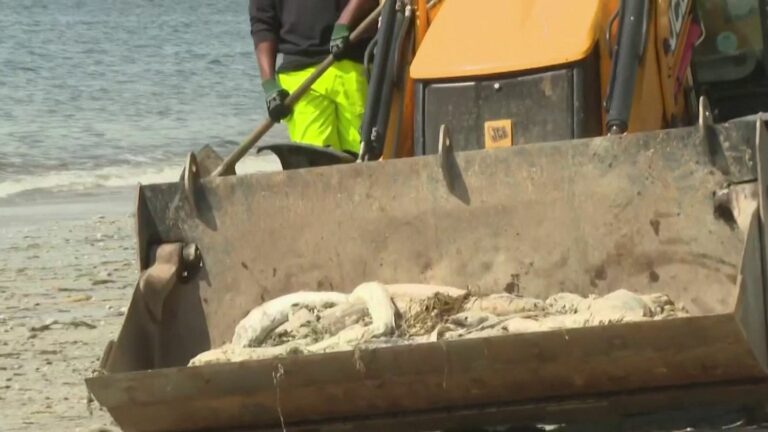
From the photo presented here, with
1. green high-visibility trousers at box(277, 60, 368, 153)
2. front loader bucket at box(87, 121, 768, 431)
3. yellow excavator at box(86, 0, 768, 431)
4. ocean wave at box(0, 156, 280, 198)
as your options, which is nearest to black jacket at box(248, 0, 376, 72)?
green high-visibility trousers at box(277, 60, 368, 153)

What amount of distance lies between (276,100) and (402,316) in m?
2.11

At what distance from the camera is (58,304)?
875 centimetres

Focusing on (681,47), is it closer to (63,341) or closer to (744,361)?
(744,361)

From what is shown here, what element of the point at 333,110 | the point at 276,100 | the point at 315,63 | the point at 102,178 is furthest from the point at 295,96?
the point at 102,178

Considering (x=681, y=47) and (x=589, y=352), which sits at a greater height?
(x=681, y=47)

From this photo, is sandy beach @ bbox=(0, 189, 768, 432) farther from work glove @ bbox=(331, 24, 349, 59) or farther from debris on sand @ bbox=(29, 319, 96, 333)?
work glove @ bbox=(331, 24, 349, 59)

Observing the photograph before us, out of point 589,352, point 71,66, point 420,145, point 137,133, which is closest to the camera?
point 589,352

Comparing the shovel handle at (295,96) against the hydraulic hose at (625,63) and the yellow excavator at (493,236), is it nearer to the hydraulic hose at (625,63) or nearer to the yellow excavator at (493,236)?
the yellow excavator at (493,236)

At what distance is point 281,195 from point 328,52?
2.09 meters

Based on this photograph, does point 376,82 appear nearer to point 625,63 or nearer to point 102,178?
point 625,63

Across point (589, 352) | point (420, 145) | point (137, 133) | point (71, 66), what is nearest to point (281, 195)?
point (420, 145)

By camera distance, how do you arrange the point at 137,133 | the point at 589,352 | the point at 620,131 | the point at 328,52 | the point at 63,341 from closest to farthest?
the point at 589,352
the point at 620,131
the point at 328,52
the point at 63,341
the point at 137,133

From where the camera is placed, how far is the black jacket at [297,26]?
7.28 metres

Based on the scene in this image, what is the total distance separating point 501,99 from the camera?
17.6 feet
